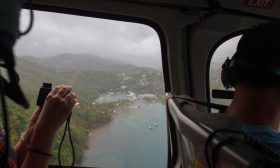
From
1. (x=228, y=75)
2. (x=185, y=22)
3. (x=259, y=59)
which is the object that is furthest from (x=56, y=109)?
(x=185, y=22)

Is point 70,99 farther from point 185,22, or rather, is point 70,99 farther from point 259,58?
point 185,22

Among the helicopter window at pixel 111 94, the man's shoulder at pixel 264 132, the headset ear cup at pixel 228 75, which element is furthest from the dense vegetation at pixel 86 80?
the man's shoulder at pixel 264 132

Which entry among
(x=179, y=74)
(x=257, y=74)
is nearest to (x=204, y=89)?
(x=179, y=74)

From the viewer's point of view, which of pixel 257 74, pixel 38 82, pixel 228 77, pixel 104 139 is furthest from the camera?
pixel 104 139

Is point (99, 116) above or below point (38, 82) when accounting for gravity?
below

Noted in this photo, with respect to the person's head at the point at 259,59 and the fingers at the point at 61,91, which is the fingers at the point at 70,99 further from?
the person's head at the point at 259,59

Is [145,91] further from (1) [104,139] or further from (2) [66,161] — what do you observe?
(2) [66,161]
